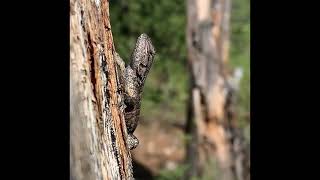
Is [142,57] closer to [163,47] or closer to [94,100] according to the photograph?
[94,100]

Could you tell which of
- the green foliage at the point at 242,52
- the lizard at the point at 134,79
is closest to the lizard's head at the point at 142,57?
the lizard at the point at 134,79

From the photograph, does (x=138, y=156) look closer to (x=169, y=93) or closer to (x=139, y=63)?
(x=169, y=93)

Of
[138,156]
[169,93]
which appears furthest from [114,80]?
[169,93]

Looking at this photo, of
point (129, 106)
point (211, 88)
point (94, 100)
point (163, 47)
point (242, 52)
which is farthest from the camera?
point (242, 52)

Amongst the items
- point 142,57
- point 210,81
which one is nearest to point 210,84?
point 210,81

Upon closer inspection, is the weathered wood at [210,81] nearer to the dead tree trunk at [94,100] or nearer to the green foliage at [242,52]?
the green foliage at [242,52]

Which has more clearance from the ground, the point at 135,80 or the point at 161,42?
the point at 161,42
